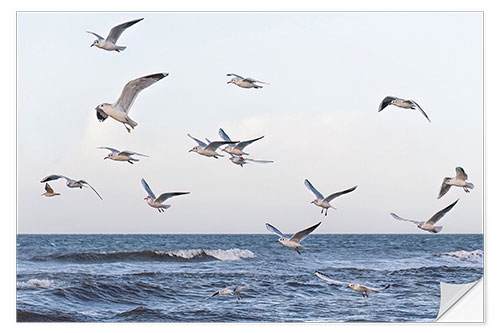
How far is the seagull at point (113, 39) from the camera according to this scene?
727 cm

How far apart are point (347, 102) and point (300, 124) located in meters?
0.55

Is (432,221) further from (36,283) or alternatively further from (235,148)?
(36,283)

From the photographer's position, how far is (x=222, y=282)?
10312 millimetres

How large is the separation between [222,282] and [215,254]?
3375mm

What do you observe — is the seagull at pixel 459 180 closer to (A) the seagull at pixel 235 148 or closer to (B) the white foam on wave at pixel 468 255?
(B) the white foam on wave at pixel 468 255

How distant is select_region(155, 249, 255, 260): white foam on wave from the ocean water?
41 mm

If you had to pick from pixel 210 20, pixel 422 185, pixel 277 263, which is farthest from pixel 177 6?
pixel 277 263

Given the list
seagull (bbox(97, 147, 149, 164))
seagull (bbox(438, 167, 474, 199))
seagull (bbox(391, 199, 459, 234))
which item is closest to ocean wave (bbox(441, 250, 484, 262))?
seagull (bbox(391, 199, 459, 234))

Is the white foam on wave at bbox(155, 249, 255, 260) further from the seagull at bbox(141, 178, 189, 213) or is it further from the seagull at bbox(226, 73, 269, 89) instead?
the seagull at bbox(226, 73, 269, 89)

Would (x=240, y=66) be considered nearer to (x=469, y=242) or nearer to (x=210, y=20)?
(x=210, y=20)

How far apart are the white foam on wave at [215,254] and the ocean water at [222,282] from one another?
4cm

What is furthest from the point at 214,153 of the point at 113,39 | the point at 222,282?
the point at 222,282
